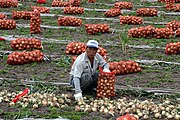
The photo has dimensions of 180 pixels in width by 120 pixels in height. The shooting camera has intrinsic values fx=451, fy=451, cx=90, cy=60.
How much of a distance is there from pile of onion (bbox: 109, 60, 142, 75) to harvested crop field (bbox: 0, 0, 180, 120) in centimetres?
7

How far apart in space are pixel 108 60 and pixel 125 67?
72 centimetres

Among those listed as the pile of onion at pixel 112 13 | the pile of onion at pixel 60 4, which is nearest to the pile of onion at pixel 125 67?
the pile of onion at pixel 112 13

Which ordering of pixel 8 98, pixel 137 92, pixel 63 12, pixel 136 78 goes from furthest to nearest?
pixel 63 12
pixel 136 78
pixel 137 92
pixel 8 98

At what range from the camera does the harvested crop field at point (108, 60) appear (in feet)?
20.9

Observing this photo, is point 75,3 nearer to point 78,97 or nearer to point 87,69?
point 87,69

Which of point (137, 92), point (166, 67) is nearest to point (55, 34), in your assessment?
point (166, 67)

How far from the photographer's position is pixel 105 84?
6.96 meters

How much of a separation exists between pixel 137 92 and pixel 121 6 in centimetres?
799

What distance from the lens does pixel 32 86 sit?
298 inches

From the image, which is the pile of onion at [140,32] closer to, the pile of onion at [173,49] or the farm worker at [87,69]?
the pile of onion at [173,49]

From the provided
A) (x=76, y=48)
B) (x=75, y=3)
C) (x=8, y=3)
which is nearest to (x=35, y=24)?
(x=76, y=48)

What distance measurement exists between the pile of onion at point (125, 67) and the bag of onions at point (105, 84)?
1497mm

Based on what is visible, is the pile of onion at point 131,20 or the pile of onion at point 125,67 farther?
the pile of onion at point 131,20

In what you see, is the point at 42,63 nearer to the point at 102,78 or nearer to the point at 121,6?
the point at 102,78
